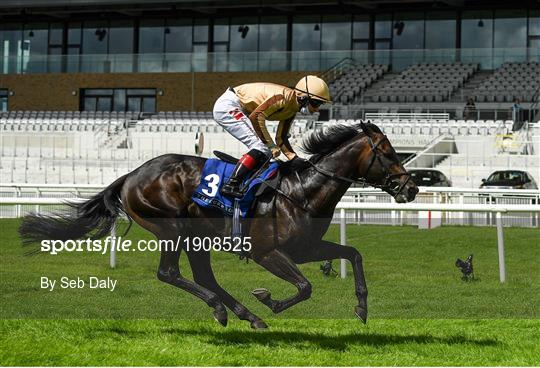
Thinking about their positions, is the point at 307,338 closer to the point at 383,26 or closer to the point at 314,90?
the point at 314,90

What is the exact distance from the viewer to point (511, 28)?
31.8m

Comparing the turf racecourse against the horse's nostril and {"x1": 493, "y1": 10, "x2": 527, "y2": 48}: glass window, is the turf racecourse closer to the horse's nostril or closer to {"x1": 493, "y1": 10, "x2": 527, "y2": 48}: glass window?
the horse's nostril

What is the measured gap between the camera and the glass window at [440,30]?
107ft

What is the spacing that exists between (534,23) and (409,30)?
3.99 m

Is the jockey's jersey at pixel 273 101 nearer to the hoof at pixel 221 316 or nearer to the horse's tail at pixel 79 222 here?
the horse's tail at pixel 79 222

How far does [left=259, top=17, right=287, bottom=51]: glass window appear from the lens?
34.3m

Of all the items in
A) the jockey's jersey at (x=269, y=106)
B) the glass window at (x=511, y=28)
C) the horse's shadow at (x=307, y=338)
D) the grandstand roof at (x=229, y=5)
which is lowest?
the horse's shadow at (x=307, y=338)

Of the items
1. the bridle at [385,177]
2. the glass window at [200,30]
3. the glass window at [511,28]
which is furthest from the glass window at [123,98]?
the bridle at [385,177]

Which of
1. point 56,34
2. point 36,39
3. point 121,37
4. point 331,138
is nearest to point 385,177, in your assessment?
point 331,138

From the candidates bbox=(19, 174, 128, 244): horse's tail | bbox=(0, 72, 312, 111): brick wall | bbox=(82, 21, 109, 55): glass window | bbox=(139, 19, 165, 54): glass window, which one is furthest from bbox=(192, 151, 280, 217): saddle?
bbox=(82, 21, 109, 55): glass window

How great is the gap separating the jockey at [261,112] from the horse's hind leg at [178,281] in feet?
1.72

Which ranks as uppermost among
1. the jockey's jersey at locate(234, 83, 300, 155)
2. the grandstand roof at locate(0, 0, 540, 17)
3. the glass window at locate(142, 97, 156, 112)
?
the grandstand roof at locate(0, 0, 540, 17)

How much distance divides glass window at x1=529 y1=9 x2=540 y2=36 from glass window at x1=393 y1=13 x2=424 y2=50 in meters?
3.46

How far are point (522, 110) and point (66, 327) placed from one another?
21925 millimetres
